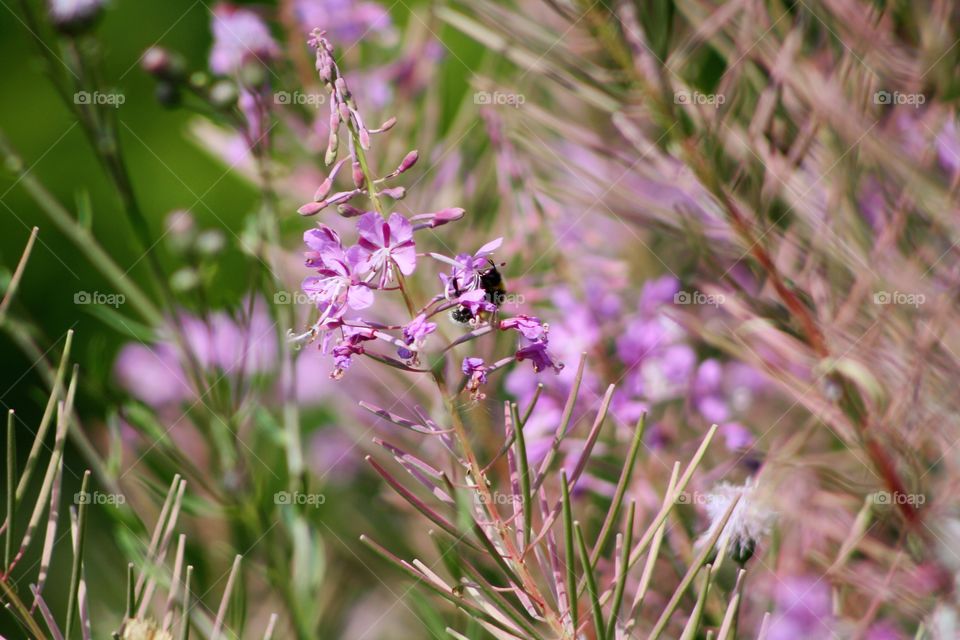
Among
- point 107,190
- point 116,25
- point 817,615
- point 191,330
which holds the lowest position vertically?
point 817,615

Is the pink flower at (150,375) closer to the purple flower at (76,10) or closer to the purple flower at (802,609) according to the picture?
the purple flower at (76,10)

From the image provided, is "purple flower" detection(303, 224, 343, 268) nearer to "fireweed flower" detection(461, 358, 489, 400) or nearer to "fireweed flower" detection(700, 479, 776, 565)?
"fireweed flower" detection(461, 358, 489, 400)

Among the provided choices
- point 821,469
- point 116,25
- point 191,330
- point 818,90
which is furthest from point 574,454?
point 116,25

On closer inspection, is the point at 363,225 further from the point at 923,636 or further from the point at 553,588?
the point at 923,636

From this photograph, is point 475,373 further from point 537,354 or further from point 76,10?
point 76,10

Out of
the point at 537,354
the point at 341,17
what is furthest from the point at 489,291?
the point at 341,17
